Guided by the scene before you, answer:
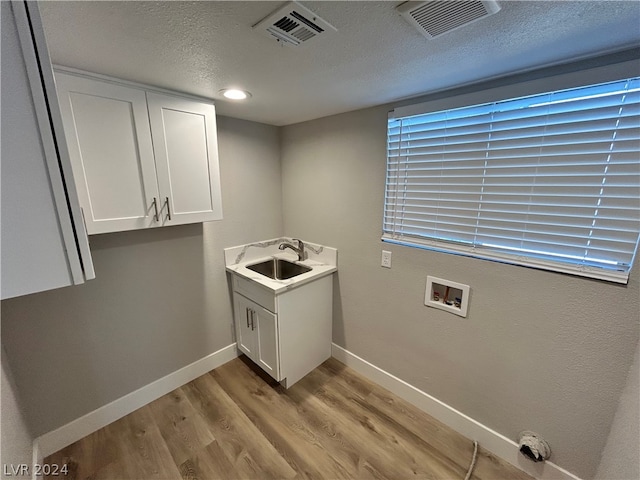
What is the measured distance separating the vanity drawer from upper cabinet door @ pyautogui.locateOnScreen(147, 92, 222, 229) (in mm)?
598

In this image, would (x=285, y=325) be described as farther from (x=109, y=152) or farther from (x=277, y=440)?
(x=109, y=152)

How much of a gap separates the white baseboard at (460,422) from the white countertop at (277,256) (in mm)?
825

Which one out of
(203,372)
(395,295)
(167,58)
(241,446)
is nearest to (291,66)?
(167,58)

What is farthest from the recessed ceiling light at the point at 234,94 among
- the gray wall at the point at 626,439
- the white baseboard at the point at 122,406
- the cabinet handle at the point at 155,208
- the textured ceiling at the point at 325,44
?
the gray wall at the point at 626,439

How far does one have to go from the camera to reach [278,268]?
99.3 inches

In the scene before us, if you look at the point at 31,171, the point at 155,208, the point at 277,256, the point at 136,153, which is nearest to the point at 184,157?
the point at 136,153

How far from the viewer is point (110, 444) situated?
1613 mm

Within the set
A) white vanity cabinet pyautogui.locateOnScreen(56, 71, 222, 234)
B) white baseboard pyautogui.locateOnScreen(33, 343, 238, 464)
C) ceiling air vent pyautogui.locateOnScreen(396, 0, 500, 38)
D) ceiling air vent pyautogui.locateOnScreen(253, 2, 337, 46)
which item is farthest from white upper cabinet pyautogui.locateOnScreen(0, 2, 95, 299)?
white baseboard pyautogui.locateOnScreen(33, 343, 238, 464)

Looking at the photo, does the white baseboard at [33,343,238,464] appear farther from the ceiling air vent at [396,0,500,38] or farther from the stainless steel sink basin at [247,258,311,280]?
the ceiling air vent at [396,0,500,38]

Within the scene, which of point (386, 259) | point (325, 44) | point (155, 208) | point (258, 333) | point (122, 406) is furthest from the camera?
point (258, 333)

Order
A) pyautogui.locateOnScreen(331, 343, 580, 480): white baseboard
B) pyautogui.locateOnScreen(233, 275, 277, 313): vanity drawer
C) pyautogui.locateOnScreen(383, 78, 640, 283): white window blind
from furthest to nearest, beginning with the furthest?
pyautogui.locateOnScreen(233, 275, 277, 313): vanity drawer < pyautogui.locateOnScreen(331, 343, 580, 480): white baseboard < pyautogui.locateOnScreen(383, 78, 640, 283): white window blind

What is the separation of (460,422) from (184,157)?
2477 millimetres

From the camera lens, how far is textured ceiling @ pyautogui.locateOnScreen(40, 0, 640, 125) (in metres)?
0.81

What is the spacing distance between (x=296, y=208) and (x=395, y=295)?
3.99ft
